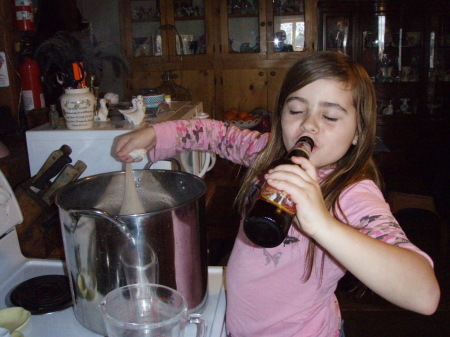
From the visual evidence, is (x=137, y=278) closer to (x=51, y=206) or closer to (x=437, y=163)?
Result: (x=51, y=206)

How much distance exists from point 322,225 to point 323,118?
9.6 inches

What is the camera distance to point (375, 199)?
28.2 inches

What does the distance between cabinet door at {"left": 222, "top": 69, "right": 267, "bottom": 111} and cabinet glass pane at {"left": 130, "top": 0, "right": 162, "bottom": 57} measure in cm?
57

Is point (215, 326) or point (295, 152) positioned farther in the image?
point (215, 326)

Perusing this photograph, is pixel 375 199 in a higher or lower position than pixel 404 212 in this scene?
higher

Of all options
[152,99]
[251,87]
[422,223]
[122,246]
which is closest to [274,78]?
[251,87]

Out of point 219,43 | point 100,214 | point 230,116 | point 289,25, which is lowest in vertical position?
point 230,116

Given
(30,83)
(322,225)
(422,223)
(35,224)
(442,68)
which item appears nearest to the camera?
(322,225)

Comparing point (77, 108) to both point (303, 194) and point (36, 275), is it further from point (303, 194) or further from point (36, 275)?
point (303, 194)

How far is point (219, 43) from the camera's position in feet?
10.8

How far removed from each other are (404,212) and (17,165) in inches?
96.9

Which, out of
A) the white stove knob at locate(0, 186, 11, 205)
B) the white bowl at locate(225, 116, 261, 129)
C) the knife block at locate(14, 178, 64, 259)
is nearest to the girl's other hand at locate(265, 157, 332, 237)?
the white stove knob at locate(0, 186, 11, 205)

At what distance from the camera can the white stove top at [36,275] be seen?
78 cm

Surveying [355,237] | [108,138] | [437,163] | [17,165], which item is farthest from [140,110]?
[437,163]
